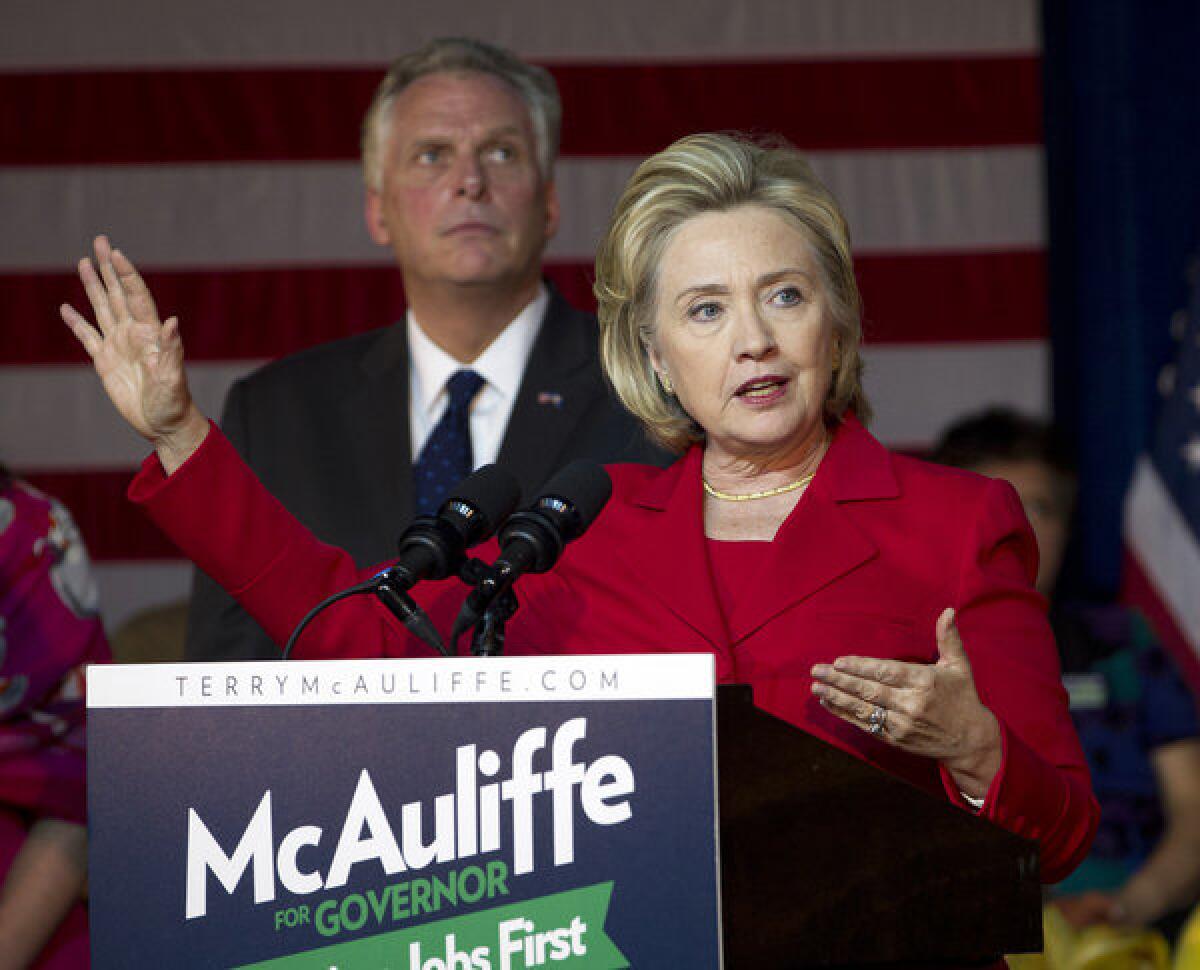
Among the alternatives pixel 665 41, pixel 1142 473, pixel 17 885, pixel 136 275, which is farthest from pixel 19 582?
pixel 1142 473

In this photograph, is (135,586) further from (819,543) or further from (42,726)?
(819,543)

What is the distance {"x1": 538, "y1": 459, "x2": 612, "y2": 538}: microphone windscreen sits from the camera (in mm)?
1418

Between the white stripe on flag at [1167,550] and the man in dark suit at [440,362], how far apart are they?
163 cm

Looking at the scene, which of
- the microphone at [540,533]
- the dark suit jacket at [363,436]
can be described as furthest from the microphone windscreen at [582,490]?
the dark suit jacket at [363,436]

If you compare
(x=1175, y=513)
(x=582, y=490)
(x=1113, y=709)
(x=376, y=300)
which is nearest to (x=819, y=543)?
(x=582, y=490)

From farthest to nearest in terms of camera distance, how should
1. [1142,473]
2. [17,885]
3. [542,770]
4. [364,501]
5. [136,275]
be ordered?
[1142,473], [364,501], [17,885], [136,275], [542,770]

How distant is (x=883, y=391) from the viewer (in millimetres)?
3828

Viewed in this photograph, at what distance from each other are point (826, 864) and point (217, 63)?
3.07m

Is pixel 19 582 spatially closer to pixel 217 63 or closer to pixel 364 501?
pixel 364 501

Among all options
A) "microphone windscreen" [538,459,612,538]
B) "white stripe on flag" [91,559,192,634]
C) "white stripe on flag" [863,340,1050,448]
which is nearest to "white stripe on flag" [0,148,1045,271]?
"white stripe on flag" [863,340,1050,448]

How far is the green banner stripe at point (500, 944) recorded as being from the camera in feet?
3.75

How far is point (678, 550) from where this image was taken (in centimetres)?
168

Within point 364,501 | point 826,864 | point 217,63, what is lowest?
point 826,864

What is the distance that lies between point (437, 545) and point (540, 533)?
88 mm
